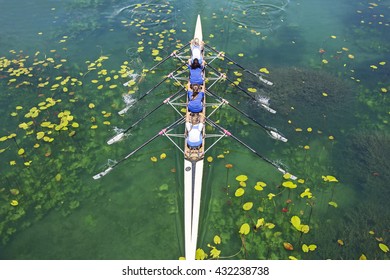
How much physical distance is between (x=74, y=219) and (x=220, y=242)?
5.07 m

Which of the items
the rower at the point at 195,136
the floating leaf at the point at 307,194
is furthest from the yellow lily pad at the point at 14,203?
the floating leaf at the point at 307,194

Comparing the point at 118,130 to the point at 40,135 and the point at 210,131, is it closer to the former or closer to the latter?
the point at 40,135

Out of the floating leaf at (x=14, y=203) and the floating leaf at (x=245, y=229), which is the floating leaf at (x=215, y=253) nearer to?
the floating leaf at (x=245, y=229)

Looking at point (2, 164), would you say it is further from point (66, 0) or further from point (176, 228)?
point (66, 0)

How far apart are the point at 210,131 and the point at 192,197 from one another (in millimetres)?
3658

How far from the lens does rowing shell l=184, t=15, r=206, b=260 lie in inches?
340

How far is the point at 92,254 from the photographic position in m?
9.08

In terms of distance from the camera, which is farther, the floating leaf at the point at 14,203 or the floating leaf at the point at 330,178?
the floating leaf at the point at 330,178

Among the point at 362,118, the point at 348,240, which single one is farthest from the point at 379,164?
the point at 348,240

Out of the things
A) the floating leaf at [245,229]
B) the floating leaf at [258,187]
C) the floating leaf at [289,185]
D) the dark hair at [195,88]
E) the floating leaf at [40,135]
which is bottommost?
the floating leaf at [245,229]

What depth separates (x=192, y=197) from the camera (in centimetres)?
955

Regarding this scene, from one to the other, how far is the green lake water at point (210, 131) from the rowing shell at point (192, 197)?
0.56 metres

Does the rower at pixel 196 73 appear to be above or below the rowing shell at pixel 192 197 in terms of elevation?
above

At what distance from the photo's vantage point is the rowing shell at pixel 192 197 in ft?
28.3
